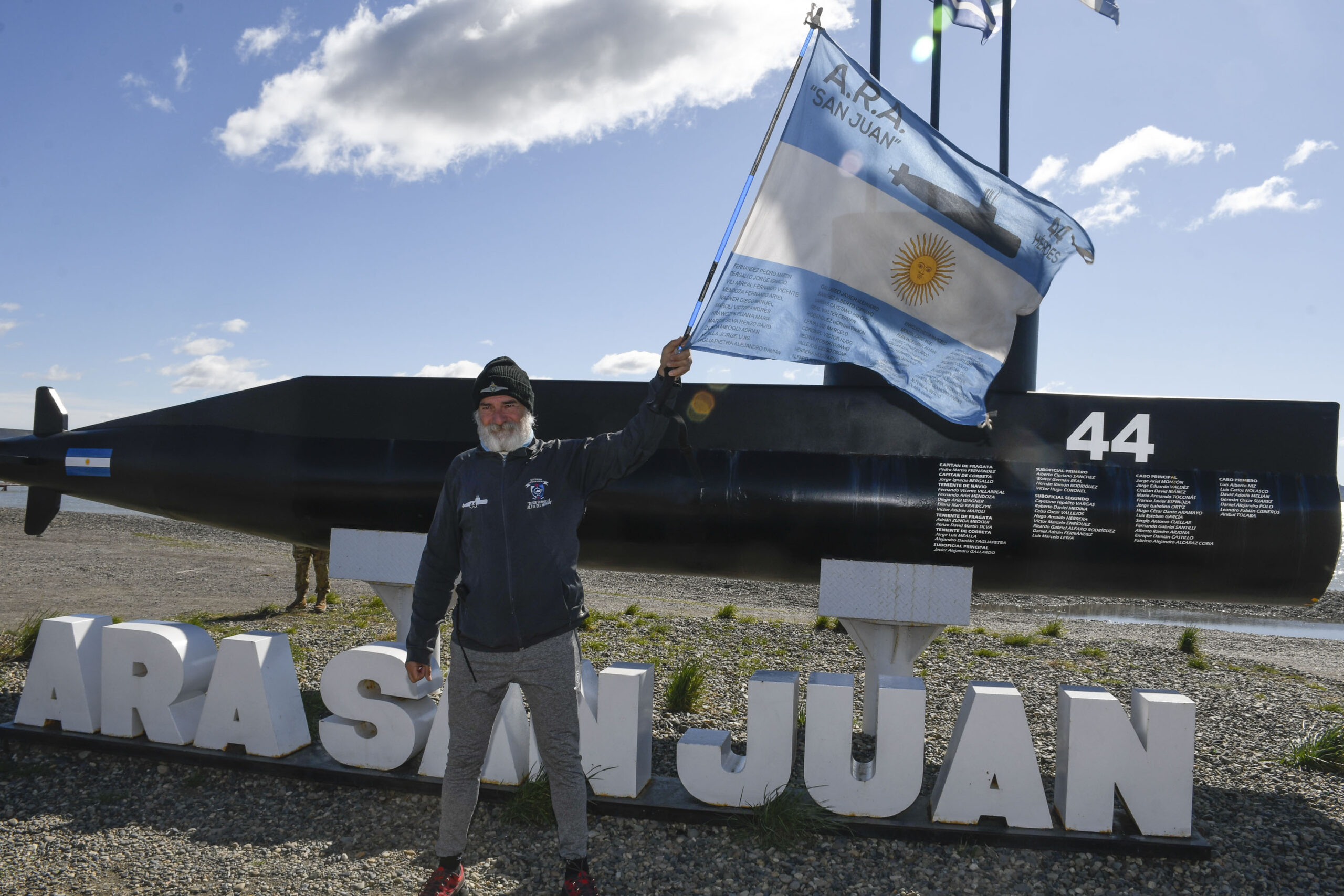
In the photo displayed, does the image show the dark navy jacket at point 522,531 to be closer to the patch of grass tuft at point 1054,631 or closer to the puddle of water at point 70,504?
the patch of grass tuft at point 1054,631

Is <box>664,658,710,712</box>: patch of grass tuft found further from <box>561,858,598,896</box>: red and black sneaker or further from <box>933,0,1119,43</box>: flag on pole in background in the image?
<box>933,0,1119,43</box>: flag on pole in background

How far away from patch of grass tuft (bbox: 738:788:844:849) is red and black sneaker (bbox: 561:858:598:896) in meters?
1.25

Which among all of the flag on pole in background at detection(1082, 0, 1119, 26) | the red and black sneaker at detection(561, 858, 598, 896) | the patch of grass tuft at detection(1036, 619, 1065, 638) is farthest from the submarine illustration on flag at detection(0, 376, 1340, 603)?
the patch of grass tuft at detection(1036, 619, 1065, 638)

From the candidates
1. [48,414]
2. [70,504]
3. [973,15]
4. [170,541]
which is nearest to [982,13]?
[973,15]

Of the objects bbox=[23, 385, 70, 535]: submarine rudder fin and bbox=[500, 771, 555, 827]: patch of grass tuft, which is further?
bbox=[23, 385, 70, 535]: submarine rudder fin

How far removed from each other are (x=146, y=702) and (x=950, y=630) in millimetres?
10719

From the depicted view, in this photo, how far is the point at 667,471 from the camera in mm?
6086

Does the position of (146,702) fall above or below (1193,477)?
below

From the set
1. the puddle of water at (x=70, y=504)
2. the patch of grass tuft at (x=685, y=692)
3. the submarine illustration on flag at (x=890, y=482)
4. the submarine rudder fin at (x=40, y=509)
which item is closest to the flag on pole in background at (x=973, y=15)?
the submarine illustration on flag at (x=890, y=482)

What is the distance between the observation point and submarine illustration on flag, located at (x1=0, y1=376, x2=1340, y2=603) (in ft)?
18.6

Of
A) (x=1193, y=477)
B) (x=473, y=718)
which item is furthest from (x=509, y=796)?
(x=1193, y=477)

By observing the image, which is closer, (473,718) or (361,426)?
(473,718)

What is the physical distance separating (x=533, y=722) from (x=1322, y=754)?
6.08 meters

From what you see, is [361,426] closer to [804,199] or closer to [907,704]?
[804,199]
